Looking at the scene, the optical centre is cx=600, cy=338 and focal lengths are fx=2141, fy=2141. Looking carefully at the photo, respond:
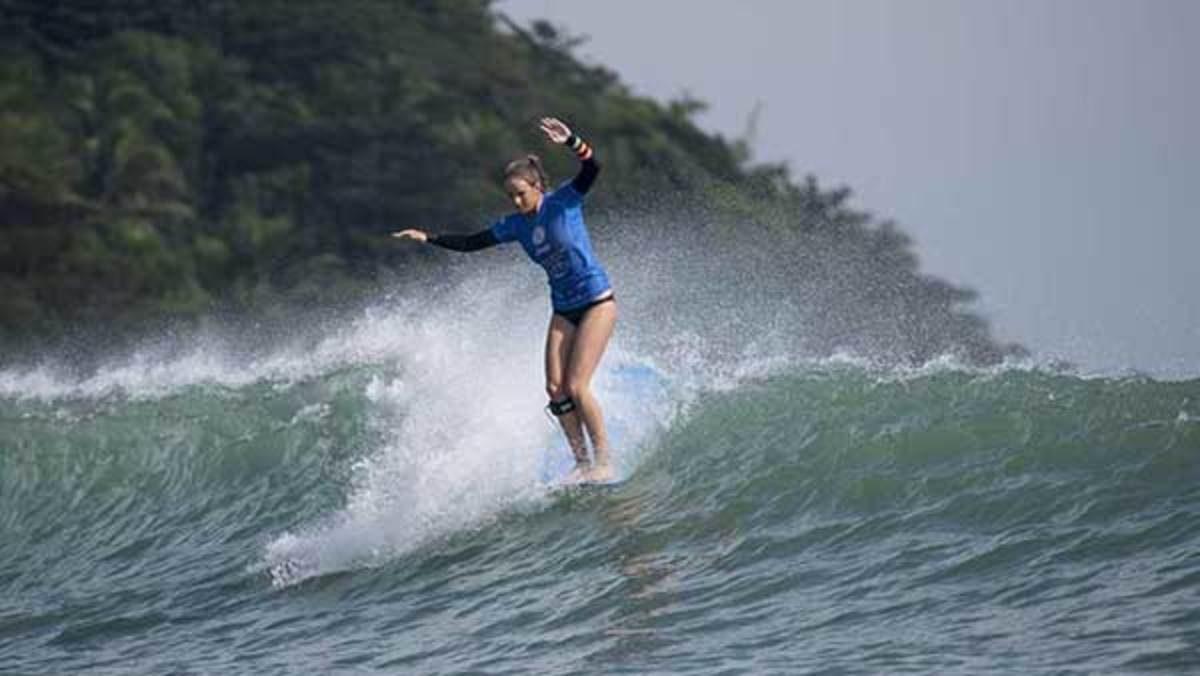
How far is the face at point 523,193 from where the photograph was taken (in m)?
11.4

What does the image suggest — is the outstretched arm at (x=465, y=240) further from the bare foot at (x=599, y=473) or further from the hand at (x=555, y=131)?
the bare foot at (x=599, y=473)

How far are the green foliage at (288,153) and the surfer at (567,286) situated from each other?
730 inches

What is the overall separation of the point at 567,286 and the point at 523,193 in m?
0.63

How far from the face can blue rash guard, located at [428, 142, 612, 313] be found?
81mm

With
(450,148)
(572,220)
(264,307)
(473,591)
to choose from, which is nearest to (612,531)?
(473,591)

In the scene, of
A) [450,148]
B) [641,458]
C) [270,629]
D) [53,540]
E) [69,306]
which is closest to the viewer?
[270,629]

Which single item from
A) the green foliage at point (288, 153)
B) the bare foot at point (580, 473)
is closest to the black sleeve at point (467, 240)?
the bare foot at point (580, 473)

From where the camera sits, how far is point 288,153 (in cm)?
3853

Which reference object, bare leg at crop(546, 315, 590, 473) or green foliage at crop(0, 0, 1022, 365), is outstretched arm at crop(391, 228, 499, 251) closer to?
bare leg at crop(546, 315, 590, 473)

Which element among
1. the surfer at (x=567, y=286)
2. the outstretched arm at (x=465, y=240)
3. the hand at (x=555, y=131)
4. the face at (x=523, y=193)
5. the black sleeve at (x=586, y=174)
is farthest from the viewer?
the outstretched arm at (x=465, y=240)

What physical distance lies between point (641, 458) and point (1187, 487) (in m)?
3.58

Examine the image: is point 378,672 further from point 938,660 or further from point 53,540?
point 53,540

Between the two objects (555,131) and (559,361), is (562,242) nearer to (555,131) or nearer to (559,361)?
(559,361)

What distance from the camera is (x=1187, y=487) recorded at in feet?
33.4
